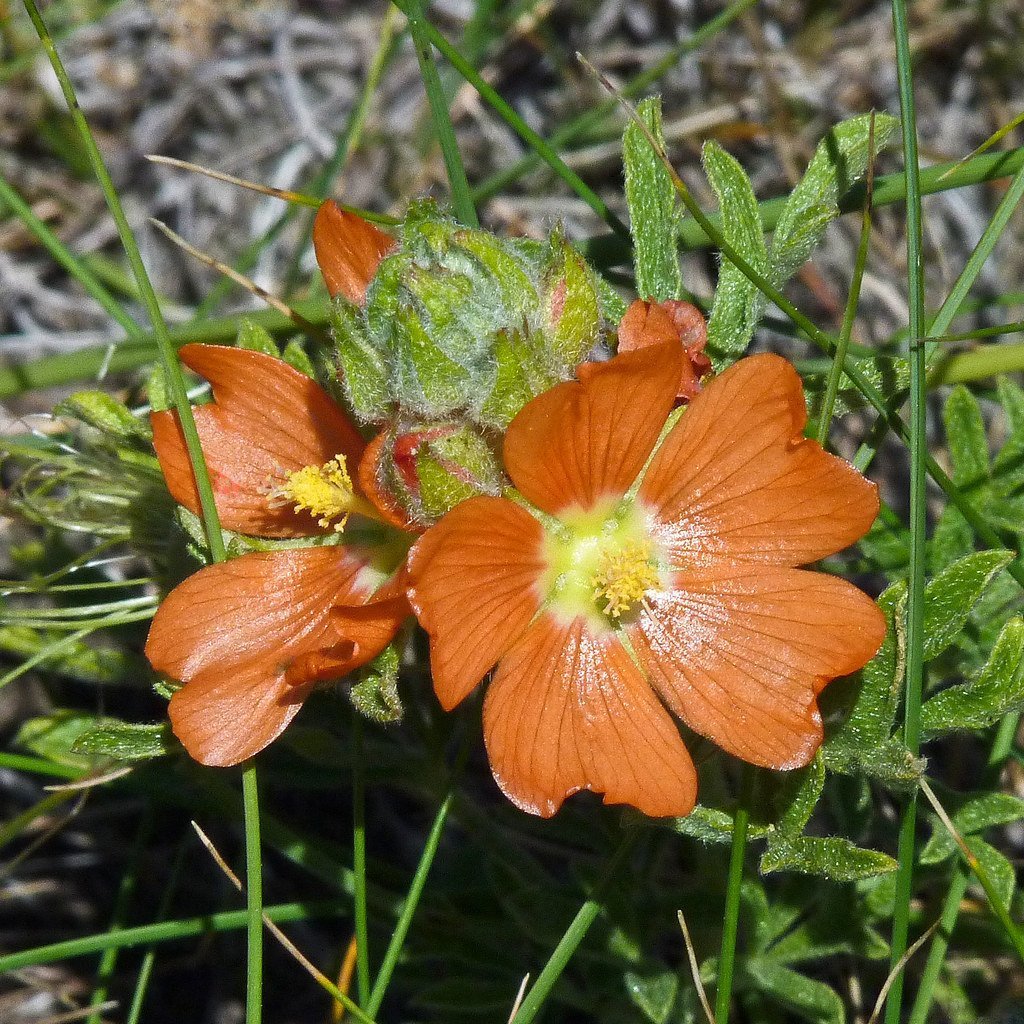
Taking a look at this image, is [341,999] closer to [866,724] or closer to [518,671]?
[518,671]

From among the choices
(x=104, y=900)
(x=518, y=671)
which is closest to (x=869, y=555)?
(x=518, y=671)

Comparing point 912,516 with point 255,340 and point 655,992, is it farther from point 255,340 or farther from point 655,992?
point 255,340

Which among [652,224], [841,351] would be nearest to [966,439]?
[841,351]

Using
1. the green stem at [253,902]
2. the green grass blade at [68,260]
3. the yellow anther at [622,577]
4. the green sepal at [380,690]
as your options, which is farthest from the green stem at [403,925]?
the green grass blade at [68,260]

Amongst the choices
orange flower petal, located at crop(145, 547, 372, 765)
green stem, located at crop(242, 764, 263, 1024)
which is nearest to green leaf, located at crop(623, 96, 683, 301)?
orange flower petal, located at crop(145, 547, 372, 765)

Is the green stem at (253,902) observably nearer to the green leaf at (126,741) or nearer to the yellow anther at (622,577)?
the green leaf at (126,741)

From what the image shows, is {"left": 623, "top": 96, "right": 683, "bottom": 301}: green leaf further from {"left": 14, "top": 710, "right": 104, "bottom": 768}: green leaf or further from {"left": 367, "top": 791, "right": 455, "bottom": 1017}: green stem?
{"left": 14, "top": 710, "right": 104, "bottom": 768}: green leaf

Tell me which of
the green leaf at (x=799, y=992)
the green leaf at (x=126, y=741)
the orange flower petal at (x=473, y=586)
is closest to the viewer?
the orange flower petal at (x=473, y=586)
